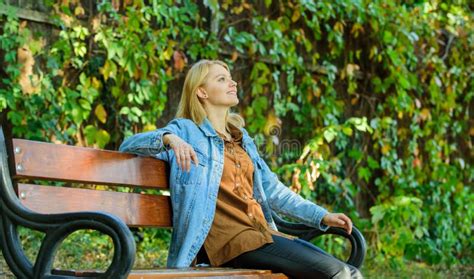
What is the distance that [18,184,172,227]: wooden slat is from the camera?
9.52ft

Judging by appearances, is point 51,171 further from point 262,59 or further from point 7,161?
point 262,59

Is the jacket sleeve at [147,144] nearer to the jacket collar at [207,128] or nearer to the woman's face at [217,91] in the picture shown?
the jacket collar at [207,128]

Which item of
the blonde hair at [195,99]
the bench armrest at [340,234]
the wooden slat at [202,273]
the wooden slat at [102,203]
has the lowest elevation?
the bench armrest at [340,234]

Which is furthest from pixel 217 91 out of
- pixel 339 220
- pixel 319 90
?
pixel 319 90

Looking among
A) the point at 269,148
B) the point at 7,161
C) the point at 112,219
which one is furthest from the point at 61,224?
the point at 269,148

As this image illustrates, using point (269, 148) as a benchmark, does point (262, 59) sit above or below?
above

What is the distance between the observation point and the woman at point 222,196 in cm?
320

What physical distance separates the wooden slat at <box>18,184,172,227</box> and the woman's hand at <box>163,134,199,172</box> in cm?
22

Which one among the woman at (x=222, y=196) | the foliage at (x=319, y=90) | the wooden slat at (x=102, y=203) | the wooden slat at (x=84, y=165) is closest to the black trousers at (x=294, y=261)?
the woman at (x=222, y=196)

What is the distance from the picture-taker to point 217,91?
3.61 meters

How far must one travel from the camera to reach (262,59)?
267 inches

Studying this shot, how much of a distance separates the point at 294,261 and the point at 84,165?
82cm

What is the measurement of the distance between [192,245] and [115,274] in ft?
2.68

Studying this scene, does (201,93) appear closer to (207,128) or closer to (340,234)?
(207,128)
